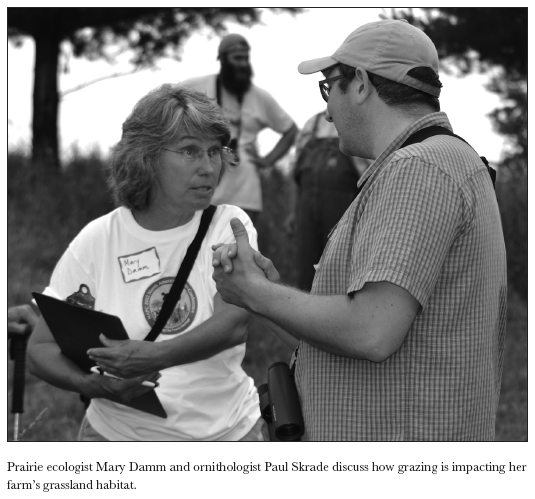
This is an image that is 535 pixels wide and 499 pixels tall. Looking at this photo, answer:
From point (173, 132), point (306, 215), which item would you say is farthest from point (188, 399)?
point (306, 215)

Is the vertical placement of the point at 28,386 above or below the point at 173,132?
A: below

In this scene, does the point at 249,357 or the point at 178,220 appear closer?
the point at 178,220

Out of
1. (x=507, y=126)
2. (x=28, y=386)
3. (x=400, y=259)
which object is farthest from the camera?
(x=507, y=126)

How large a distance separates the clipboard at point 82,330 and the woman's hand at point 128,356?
1.2 inches

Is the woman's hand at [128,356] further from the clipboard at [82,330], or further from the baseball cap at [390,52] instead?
the baseball cap at [390,52]

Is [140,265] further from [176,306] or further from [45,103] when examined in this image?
[45,103]

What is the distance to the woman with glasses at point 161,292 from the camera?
2.60 metres

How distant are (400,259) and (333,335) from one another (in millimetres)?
223

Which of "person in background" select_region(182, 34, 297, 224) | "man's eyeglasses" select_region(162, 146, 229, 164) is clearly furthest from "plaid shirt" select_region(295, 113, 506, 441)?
"person in background" select_region(182, 34, 297, 224)

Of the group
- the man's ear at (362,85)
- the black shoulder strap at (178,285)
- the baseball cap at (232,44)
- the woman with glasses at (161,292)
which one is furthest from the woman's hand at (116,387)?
the baseball cap at (232,44)

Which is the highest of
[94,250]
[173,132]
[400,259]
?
[173,132]
